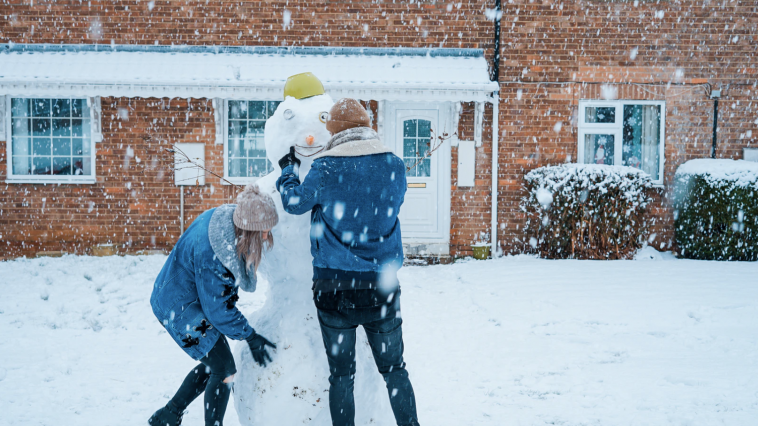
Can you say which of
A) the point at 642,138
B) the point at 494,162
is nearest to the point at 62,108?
the point at 494,162

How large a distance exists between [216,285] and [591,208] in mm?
6650

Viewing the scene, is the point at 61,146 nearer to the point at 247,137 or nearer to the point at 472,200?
the point at 247,137

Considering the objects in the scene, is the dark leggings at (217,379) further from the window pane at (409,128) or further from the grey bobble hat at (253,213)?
the window pane at (409,128)

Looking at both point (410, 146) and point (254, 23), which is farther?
point (410, 146)

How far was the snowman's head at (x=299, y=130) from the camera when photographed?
2873mm

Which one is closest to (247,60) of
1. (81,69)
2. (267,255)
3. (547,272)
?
(81,69)

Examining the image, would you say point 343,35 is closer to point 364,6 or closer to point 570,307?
point 364,6

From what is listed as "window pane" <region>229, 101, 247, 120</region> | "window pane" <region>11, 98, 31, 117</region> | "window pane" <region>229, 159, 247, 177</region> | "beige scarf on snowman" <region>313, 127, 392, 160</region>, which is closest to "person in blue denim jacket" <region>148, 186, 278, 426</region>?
"beige scarf on snowman" <region>313, 127, 392, 160</region>

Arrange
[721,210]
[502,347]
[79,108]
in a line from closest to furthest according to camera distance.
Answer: [502,347]
[721,210]
[79,108]

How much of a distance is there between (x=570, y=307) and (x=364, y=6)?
5.55m

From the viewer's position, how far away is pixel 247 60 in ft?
27.1

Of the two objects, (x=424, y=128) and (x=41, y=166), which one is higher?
(x=424, y=128)

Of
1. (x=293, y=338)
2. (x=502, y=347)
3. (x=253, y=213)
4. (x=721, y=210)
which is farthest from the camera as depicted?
(x=721, y=210)

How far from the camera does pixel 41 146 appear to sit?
8.66 metres
